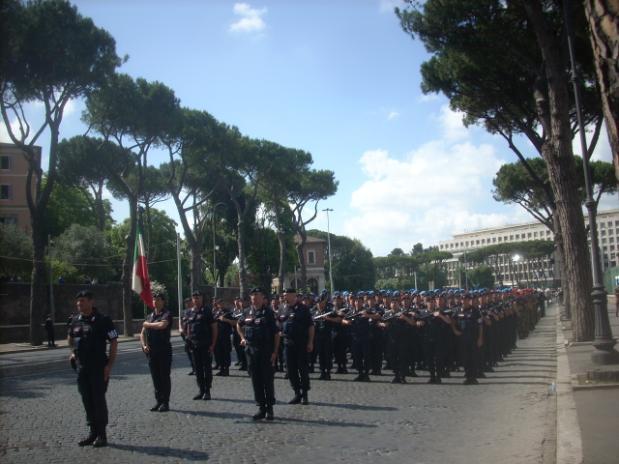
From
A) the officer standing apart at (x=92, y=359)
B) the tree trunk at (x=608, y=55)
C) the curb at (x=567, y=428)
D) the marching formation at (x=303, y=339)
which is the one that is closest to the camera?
the tree trunk at (x=608, y=55)

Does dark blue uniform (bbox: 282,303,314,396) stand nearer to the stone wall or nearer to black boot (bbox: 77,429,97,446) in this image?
black boot (bbox: 77,429,97,446)

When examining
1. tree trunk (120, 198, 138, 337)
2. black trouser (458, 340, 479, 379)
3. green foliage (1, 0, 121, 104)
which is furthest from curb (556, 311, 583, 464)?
tree trunk (120, 198, 138, 337)

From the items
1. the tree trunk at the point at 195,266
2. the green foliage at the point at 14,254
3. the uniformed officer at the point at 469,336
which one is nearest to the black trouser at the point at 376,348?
the uniformed officer at the point at 469,336

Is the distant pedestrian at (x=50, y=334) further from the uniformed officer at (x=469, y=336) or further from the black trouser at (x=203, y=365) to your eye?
the uniformed officer at (x=469, y=336)

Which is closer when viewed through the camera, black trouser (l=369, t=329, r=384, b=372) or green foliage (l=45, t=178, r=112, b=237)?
black trouser (l=369, t=329, r=384, b=372)

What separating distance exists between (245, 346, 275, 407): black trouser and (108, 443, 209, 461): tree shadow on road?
1752mm

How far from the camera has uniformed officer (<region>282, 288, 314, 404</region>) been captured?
30.2ft

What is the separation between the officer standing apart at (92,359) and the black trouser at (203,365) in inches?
110

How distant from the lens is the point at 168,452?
6.25 metres

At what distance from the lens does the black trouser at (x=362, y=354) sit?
39.3ft

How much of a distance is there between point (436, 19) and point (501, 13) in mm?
1760

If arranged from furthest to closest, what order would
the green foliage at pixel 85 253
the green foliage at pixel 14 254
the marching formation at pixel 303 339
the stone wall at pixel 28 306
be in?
the green foliage at pixel 85 253, the green foliage at pixel 14 254, the stone wall at pixel 28 306, the marching formation at pixel 303 339

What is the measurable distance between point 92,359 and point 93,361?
3 cm

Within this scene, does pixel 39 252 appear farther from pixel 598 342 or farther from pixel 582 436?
pixel 582 436
